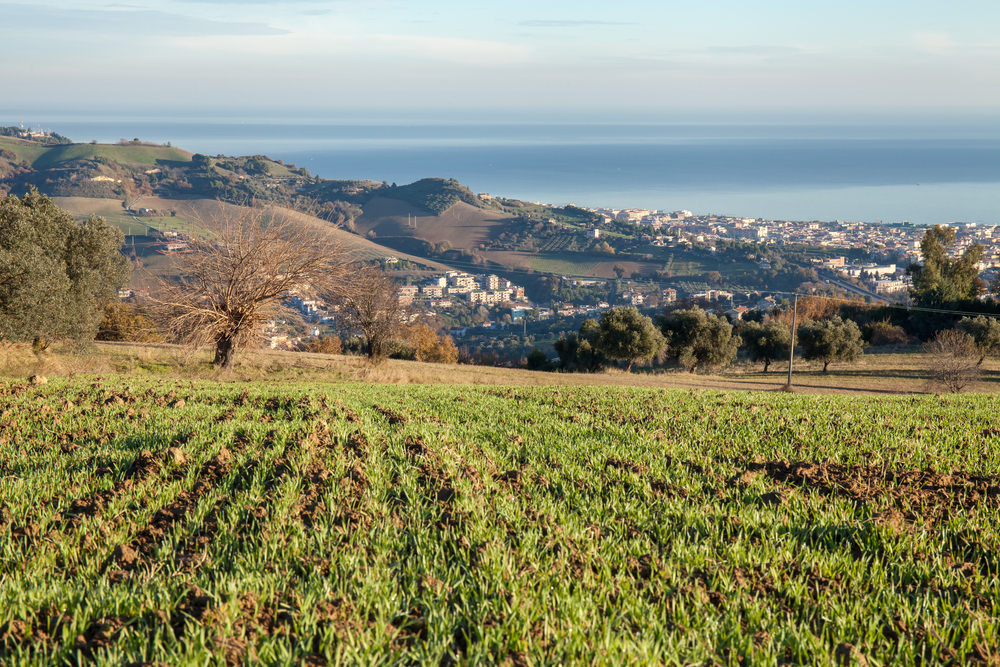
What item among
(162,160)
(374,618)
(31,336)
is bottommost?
(31,336)

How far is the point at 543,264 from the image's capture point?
142250 millimetres

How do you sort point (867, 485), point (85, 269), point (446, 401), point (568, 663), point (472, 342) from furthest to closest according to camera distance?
point (472, 342)
point (85, 269)
point (446, 401)
point (867, 485)
point (568, 663)

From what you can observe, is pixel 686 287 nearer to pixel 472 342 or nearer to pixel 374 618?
pixel 472 342

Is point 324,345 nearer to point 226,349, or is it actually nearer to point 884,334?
point 226,349

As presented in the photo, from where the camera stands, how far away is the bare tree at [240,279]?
23.2 meters

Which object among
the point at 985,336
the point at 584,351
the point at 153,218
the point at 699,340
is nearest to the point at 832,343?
the point at 699,340

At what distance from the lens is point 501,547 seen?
4.43m

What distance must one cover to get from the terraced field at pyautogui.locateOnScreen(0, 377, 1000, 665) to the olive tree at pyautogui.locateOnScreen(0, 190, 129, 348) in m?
18.1

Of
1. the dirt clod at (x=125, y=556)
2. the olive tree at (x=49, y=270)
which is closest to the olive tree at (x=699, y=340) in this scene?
the olive tree at (x=49, y=270)

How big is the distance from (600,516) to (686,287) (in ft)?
362

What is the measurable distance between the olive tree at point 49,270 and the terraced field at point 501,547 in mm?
18078

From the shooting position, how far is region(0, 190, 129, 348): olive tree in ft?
75.3

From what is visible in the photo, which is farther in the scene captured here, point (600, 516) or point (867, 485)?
point (867, 485)

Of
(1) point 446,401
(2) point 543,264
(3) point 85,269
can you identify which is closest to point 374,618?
(1) point 446,401
